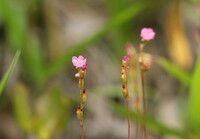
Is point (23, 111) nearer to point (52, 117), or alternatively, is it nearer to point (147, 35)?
point (52, 117)

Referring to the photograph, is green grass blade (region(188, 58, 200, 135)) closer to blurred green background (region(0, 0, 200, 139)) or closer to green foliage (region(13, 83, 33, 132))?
blurred green background (region(0, 0, 200, 139))

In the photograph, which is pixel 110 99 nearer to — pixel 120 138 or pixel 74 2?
pixel 120 138

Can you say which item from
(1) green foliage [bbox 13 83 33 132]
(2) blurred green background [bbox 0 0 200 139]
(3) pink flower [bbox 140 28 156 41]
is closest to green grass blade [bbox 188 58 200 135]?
(2) blurred green background [bbox 0 0 200 139]

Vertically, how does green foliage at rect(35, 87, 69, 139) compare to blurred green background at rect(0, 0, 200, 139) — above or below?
below

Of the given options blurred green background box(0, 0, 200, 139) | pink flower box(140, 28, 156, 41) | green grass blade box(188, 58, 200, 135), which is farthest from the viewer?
blurred green background box(0, 0, 200, 139)

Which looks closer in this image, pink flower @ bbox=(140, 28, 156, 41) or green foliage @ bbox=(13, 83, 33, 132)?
pink flower @ bbox=(140, 28, 156, 41)

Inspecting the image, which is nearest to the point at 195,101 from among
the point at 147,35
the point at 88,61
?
the point at 147,35

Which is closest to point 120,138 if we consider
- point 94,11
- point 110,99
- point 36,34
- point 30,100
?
point 110,99

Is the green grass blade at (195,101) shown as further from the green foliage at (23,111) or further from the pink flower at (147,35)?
the green foliage at (23,111)

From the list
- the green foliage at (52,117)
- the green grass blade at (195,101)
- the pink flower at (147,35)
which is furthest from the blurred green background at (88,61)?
the pink flower at (147,35)
